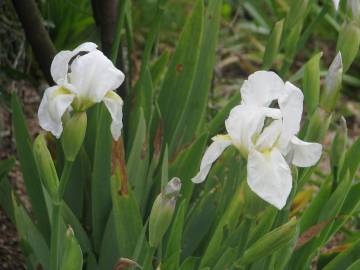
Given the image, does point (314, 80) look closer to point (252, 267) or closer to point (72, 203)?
point (252, 267)

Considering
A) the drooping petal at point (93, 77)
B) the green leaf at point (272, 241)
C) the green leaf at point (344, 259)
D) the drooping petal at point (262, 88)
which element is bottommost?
the green leaf at point (344, 259)

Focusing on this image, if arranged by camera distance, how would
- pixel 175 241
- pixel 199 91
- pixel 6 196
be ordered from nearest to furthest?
1. pixel 175 241
2. pixel 6 196
3. pixel 199 91

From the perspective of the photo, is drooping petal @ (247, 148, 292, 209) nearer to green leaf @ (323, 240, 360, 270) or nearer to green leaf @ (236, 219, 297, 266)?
green leaf @ (236, 219, 297, 266)

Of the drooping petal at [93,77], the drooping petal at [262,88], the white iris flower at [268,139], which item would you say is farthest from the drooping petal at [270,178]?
A: the drooping petal at [93,77]

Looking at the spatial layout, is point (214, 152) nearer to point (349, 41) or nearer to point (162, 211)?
point (162, 211)

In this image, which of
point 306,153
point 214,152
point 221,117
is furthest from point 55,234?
point 221,117

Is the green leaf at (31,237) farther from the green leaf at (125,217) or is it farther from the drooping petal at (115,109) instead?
the drooping petal at (115,109)

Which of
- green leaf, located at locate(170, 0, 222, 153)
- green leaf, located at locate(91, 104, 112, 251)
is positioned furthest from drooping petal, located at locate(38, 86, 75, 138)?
green leaf, located at locate(170, 0, 222, 153)
